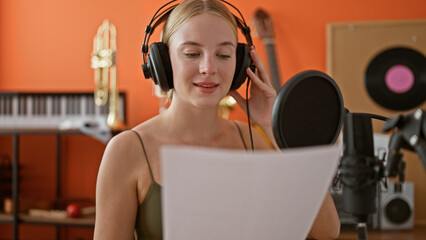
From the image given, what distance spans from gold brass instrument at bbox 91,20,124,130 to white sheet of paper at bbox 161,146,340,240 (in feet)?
8.62

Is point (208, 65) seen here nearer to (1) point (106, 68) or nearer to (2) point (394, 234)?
(2) point (394, 234)

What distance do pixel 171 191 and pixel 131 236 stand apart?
2.35 feet

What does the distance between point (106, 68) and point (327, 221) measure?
8.51ft

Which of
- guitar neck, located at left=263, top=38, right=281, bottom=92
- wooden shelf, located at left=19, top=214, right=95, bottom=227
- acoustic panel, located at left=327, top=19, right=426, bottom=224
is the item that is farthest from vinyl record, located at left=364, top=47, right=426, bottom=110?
wooden shelf, located at left=19, top=214, right=95, bottom=227

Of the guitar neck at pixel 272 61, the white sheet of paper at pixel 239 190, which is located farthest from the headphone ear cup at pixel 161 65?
the guitar neck at pixel 272 61

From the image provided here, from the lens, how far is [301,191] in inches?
21.7

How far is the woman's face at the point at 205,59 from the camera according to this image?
1047 mm

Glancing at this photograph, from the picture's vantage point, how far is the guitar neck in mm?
3014

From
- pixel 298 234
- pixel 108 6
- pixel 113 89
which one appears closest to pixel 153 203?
pixel 298 234

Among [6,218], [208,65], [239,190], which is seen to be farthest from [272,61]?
[239,190]

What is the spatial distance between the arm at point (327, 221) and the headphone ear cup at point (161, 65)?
450mm

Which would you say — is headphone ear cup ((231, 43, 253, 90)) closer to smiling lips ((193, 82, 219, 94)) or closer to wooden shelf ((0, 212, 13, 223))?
smiling lips ((193, 82, 219, 94))

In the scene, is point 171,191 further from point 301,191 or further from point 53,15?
point 53,15

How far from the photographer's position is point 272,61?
10.3 ft
